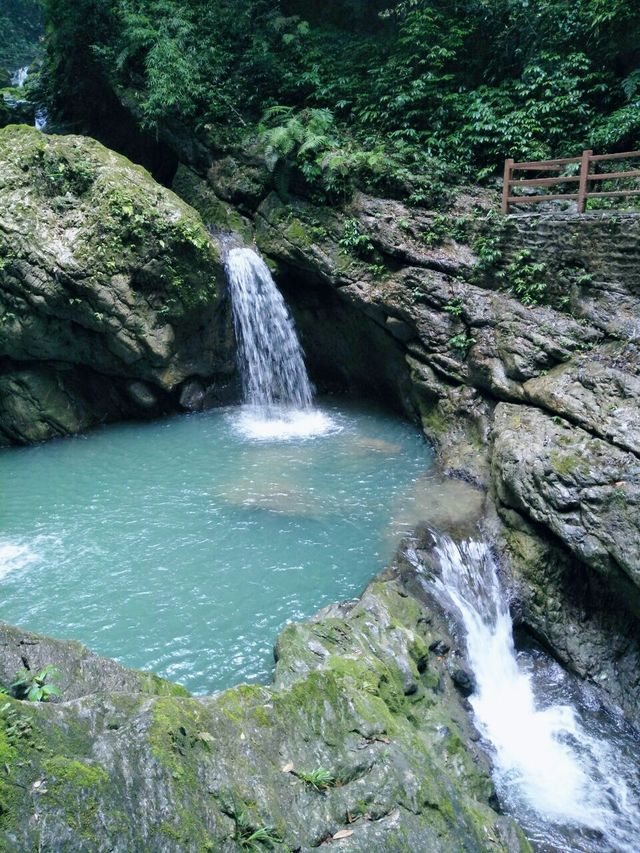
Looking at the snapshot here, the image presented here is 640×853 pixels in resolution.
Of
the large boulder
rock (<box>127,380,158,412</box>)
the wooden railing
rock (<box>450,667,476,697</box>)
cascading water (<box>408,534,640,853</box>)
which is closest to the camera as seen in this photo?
cascading water (<box>408,534,640,853</box>)

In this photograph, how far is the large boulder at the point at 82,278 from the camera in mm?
12664

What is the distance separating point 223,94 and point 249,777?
17.2m

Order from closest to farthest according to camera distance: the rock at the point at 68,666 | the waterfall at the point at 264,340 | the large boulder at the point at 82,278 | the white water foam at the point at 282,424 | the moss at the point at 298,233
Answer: the rock at the point at 68,666
the large boulder at the point at 82,278
the white water foam at the point at 282,424
the moss at the point at 298,233
the waterfall at the point at 264,340

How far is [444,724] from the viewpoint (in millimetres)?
6293

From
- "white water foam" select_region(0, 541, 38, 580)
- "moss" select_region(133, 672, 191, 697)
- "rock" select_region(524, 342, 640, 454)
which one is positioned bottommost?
"white water foam" select_region(0, 541, 38, 580)

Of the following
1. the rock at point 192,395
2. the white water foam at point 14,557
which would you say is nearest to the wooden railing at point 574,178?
the rock at point 192,395

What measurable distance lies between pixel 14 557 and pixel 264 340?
8306 millimetres

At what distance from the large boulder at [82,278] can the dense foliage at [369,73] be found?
357 cm

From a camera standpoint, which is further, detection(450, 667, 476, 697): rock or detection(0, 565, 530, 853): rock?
detection(450, 667, 476, 697): rock

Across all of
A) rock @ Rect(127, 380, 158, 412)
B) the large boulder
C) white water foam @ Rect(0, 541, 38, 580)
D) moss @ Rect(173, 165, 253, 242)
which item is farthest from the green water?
moss @ Rect(173, 165, 253, 242)

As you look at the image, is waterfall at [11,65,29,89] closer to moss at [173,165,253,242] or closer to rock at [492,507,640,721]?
moss at [173,165,253,242]

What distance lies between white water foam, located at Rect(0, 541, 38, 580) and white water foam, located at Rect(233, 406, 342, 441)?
5.45m

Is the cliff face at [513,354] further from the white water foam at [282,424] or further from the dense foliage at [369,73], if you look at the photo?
the white water foam at [282,424]

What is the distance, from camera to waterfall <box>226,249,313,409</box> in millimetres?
15141
